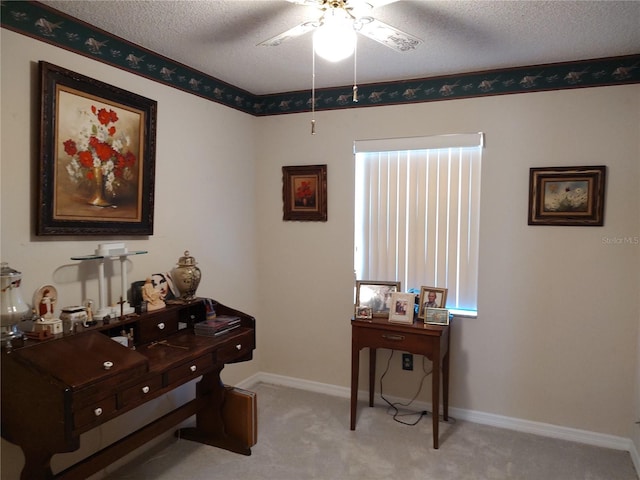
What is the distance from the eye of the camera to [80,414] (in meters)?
1.68

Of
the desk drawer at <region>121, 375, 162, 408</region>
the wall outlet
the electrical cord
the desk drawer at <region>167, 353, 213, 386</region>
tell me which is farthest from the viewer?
the wall outlet

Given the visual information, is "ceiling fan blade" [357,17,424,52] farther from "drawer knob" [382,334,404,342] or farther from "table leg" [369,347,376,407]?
"table leg" [369,347,376,407]

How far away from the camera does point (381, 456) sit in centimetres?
263

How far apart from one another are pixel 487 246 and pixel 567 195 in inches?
23.3

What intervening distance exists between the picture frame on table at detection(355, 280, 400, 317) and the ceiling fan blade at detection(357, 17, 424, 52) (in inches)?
64.1

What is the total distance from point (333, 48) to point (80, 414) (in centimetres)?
176

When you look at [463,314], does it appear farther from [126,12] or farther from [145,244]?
[126,12]

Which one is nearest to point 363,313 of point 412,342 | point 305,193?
point 412,342

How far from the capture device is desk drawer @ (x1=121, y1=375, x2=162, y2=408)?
1.89 meters

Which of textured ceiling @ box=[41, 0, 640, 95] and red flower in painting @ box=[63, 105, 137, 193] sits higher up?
textured ceiling @ box=[41, 0, 640, 95]

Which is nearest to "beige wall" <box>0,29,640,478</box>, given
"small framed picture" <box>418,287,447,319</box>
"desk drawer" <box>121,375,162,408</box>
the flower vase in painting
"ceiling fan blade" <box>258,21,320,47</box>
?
the flower vase in painting

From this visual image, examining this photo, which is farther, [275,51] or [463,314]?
[463,314]

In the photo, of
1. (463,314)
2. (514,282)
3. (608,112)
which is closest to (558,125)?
(608,112)

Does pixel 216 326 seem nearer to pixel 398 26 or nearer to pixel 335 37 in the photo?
pixel 335 37
